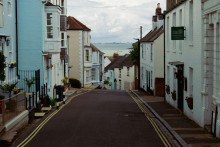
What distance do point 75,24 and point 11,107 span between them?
41.2 metres

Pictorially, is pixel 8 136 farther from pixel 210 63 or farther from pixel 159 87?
pixel 159 87

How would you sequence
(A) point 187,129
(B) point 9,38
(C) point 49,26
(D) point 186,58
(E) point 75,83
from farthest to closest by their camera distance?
1. (E) point 75,83
2. (C) point 49,26
3. (B) point 9,38
4. (D) point 186,58
5. (A) point 187,129

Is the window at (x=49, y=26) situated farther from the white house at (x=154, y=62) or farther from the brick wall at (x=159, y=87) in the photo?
the brick wall at (x=159, y=87)

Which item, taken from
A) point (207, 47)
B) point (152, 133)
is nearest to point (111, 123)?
point (152, 133)

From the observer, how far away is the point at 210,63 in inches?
645

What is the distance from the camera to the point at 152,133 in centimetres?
1572

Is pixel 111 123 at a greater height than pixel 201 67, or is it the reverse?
pixel 201 67

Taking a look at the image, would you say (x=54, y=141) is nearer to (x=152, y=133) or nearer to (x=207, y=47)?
(x=152, y=133)

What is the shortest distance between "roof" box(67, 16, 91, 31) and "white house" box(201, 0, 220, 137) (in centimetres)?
3881

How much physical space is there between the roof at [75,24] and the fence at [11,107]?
124 feet

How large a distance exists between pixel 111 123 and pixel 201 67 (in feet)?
16.2

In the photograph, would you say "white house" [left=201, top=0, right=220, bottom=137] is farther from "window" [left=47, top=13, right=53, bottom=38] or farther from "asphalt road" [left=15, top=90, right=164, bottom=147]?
"window" [left=47, top=13, right=53, bottom=38]

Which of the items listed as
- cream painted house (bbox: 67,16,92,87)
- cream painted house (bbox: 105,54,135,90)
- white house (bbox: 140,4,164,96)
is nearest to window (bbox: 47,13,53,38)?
white house (bbox: 140,4,164,96)

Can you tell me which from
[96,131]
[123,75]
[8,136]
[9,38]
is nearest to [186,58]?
[96,131]
